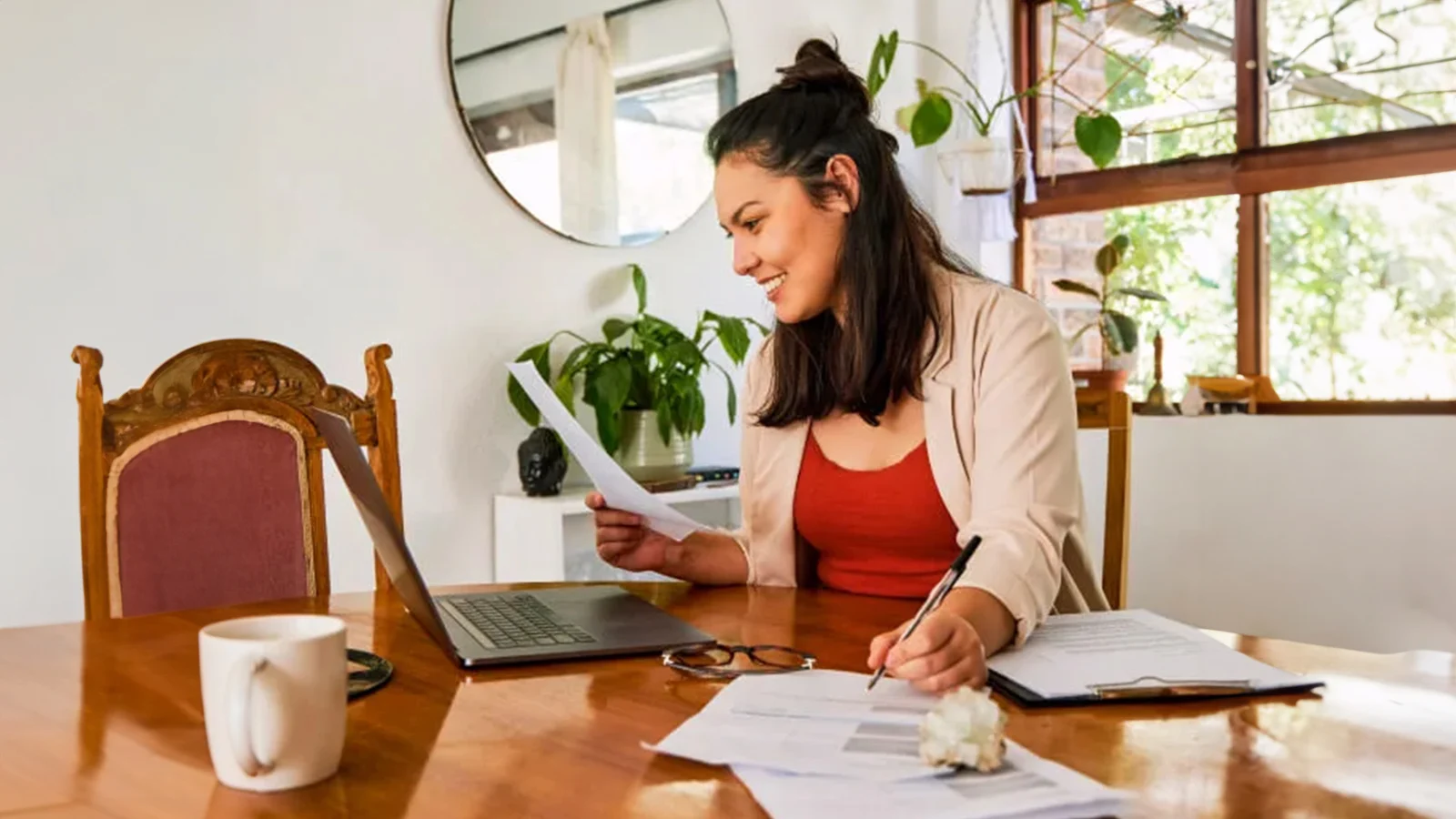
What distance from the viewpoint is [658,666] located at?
1.05m

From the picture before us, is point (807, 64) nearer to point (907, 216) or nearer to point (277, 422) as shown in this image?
point (907, 216)

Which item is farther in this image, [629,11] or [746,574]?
[629,11]

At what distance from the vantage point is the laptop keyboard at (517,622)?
1130mm

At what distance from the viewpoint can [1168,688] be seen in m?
0.93

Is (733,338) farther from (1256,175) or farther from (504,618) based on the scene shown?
(504,618)

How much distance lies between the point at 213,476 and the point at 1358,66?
274 centimetres

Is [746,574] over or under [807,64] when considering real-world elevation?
under

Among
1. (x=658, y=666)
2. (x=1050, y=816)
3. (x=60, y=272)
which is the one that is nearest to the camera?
(x=1050, y=816)

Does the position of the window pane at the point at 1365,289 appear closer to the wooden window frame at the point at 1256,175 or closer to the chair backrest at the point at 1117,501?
the wooden window frame at the point at 1256,175

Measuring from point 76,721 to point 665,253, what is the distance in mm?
2412

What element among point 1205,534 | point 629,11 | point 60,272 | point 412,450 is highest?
point 629,11

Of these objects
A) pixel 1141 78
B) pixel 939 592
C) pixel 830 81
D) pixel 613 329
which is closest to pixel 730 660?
pixel 939 592

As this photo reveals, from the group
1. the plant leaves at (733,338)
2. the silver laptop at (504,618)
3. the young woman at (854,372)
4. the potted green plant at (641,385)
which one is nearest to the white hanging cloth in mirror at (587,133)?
the potted green plant at (641,385)

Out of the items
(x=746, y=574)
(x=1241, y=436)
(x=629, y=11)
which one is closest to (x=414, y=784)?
(x=746, y=574)
